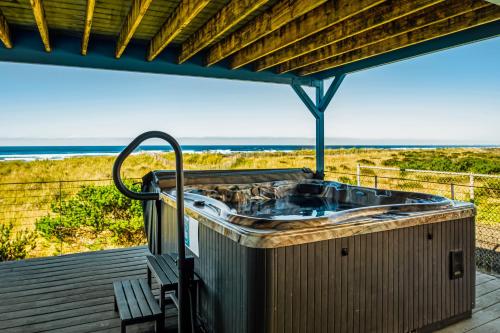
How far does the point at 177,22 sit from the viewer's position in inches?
99.3

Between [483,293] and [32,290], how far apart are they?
11.2 feet

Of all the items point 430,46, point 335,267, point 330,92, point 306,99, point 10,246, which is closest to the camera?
point 335,267

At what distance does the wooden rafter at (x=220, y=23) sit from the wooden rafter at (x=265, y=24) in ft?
0.85

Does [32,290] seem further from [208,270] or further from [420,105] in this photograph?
[420,105]

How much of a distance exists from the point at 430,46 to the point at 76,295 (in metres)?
3.62

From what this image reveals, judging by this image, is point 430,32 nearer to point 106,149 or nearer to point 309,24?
point 309,24

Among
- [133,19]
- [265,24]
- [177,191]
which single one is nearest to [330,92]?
[265,24]

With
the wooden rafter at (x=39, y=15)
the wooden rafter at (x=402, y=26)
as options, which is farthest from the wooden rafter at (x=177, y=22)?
the wooden rafter at (x=402, y=26)

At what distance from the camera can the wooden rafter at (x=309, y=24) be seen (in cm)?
233

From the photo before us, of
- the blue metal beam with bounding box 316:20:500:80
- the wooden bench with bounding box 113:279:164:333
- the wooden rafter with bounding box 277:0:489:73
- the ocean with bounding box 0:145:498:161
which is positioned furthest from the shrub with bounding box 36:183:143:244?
the ocean with bounding box 0:145:498:161

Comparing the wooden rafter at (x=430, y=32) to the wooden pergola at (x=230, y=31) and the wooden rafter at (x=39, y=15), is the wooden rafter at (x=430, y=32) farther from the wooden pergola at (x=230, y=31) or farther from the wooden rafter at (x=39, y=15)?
the wooden rafter at (x=39, y=15)

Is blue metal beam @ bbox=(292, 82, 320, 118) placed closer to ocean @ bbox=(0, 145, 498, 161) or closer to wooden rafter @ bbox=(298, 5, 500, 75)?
wooden rafter @ bbox=(298, 5, 500, 75)

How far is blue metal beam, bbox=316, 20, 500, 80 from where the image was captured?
2.68 meters

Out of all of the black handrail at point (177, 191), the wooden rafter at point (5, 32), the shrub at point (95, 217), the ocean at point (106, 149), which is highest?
the wooden rafter at point (5, 32)
